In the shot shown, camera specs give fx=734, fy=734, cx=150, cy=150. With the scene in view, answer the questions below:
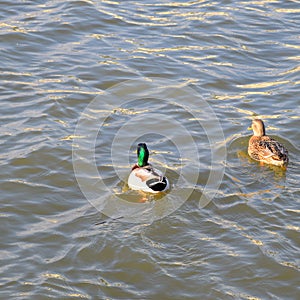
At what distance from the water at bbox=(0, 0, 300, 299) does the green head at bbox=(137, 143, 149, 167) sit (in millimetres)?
367

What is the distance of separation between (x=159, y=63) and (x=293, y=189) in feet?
16.3

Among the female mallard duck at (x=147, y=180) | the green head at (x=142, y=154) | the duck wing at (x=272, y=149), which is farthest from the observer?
the duck wing at (x=272, y=149)

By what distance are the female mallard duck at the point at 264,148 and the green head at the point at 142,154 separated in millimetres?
1805

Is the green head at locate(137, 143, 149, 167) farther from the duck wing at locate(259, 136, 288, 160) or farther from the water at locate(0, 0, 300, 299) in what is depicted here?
the duck wing at locate(259, 136, 288, 160)

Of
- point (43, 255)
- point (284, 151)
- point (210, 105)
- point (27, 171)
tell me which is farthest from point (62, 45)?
point (43, 255)

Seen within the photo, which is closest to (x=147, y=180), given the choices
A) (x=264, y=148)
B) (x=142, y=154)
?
(x=142, y=154)

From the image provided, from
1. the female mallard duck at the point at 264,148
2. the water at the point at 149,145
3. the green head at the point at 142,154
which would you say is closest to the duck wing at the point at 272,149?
the female mallard duck at the point at 264,148

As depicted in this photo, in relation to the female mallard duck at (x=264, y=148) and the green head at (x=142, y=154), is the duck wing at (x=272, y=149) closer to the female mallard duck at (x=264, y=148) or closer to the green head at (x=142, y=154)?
the female mallard duck at (x=264, y=148)

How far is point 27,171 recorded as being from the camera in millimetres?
10820

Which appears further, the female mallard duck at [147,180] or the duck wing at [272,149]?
the duck wing at [272,149]

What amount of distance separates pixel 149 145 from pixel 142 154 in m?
0.99

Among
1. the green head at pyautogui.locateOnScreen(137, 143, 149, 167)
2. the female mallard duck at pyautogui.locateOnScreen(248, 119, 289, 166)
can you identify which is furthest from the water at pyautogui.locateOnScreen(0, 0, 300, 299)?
the green head at pyautogui.locateOnScreen(137, 143, 149, 167)

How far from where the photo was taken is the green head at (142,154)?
35.9 feet

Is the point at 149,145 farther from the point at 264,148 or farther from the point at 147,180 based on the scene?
the point at 264,148
